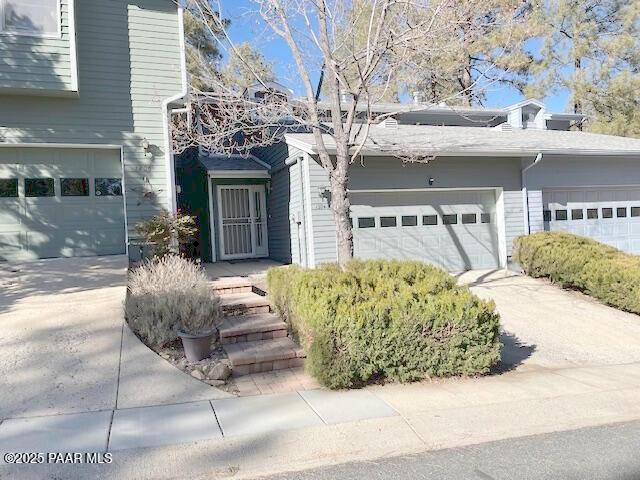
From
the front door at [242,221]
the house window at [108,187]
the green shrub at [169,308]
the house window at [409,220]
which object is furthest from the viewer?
the front door at [242,221]

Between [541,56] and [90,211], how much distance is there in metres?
20.9

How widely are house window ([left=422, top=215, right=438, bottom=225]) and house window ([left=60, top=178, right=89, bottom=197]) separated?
26.1 ft

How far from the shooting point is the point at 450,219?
12.6m

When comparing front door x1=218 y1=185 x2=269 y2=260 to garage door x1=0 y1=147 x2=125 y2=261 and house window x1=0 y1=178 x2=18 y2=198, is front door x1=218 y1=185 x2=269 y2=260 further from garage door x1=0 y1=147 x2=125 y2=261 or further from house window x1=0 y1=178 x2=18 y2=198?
house window x1=0 y1=178 x2=18 y2=198

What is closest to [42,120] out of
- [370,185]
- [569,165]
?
[370,185]

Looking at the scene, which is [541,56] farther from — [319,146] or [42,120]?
[42,120]

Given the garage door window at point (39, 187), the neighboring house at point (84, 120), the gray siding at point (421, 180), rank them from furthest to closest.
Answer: the gray siding at point (421, 180) < the garage door window at point (39, 187) < the neighboring house at point (84, 120)

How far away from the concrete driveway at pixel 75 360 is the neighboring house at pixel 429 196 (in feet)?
17.8

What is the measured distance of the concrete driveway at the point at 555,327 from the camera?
7.12m

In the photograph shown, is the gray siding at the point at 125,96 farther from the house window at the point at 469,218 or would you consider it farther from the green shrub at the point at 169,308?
the house window at the point at 469,218

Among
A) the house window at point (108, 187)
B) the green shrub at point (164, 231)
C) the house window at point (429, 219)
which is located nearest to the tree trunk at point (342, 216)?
the green shrub at point (164, 231)

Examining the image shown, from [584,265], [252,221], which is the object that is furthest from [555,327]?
[252,221]

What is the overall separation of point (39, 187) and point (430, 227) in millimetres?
9034

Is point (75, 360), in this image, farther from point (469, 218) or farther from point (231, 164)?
point (469, 218)
